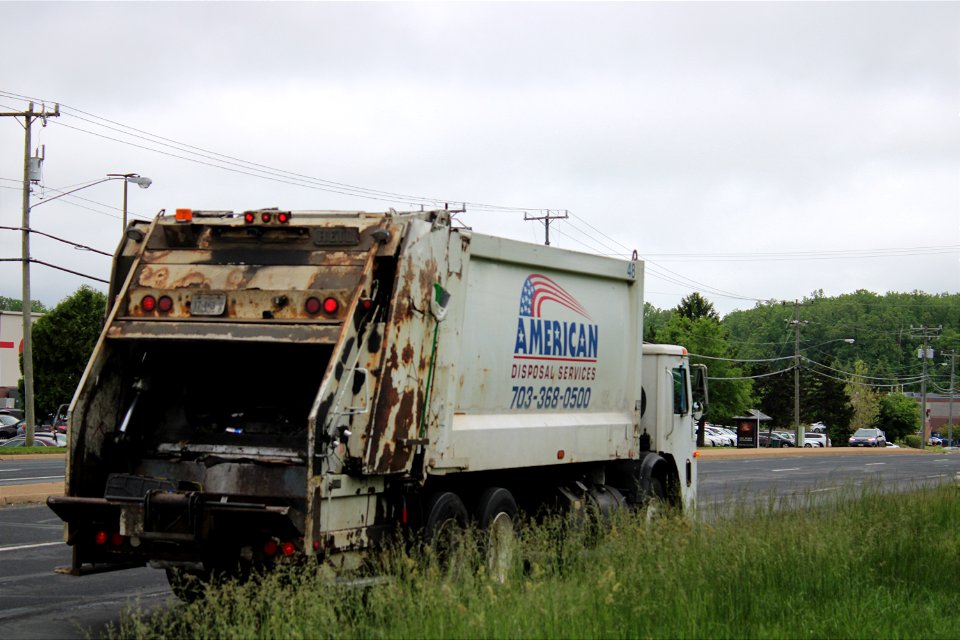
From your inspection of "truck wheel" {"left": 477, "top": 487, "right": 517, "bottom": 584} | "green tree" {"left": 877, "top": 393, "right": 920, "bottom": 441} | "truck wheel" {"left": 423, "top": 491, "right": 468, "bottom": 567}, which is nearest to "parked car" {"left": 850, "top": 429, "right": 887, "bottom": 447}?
"green tree" {"left": 877, "top": 393, "right": 920, "bottom": 441}

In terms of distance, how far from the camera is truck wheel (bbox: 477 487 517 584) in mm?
9742

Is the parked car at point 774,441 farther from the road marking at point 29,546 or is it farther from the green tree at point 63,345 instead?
the road marking at point 29,546

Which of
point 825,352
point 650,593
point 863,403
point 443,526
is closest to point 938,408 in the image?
point 825,352

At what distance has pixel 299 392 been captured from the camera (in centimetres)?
926

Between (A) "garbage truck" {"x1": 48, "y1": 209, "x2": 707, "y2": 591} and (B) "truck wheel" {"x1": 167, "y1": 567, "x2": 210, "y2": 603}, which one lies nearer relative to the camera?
(A) "garbage truck" {"x1": 48, "y1": 209, "x2": 707, "y2": 591}

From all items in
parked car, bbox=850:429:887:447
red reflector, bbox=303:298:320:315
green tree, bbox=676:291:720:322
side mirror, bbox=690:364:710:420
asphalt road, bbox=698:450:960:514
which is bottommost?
parked car, bbox=850:429:887:447

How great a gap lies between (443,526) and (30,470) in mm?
18359

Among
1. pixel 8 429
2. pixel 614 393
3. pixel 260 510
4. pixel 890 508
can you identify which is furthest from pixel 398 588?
pixel 8 429

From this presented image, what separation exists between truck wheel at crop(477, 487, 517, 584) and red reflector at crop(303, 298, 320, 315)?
8.26 feet

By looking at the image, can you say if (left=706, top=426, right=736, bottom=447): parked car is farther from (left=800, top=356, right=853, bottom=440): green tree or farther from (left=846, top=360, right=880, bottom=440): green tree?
(left=846, top=360, right=880, bottom=440): green tree

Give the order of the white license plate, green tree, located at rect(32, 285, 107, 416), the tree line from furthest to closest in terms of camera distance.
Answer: the tree line
green tree, located at rect(32, 285, 107, 416)
the white license plate

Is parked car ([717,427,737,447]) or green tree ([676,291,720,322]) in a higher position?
green tree ([676,291,720,322])

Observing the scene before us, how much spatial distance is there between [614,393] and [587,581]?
4.99 meters

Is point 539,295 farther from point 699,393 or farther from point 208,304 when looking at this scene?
point 699,393
